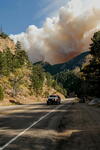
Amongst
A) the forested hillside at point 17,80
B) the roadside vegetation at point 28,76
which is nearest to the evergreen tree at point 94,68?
the roadside vegetation at point 28,76

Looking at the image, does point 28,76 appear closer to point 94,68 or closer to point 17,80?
point 17,80

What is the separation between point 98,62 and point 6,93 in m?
37.9

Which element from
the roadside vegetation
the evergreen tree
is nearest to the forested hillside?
the roadside vegetation

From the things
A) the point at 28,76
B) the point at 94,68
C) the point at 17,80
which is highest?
the point at 28,76

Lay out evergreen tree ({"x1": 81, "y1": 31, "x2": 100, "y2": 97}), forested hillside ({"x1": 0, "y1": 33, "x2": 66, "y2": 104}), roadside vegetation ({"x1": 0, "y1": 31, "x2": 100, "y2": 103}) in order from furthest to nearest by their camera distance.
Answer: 1. forested hillside ({"x1": 0, "y1": 33, "x2": 66, "y2": 104})
2. roadside vegetation ({"x1": 0, "y1": 31, "x2": 100, "y2": 103})
3. evergreen tree ({"x1": 81, "y1": 31, "x2": 100, "y2": 97})

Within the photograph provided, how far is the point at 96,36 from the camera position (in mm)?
78500

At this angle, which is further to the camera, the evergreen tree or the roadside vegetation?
the roadside vegetation

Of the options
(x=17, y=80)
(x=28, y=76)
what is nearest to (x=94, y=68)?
(x=17, y=80)

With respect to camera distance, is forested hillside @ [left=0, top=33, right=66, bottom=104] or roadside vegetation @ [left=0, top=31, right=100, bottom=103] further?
forested hillside @ [left=0, top=33, right=66, bottom=104]

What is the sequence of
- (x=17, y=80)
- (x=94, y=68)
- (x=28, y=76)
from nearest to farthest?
(x=94, y=68) < (x=17, y=80) < (x=28, y=76)

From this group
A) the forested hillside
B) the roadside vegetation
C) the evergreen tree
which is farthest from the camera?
the forested hillside

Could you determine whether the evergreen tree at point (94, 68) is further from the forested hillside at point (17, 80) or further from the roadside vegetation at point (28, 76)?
the forested hillside at point (17, 80)

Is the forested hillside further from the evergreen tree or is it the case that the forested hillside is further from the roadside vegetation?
the evergreen tree

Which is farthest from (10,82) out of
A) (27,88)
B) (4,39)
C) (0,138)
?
(0,138)
